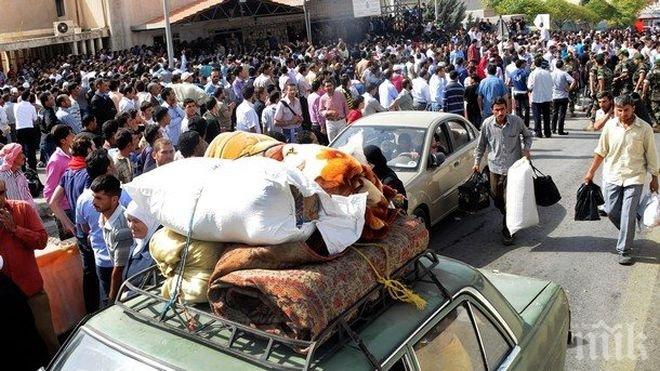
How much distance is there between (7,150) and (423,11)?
4195cm

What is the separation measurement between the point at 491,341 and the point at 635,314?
10.2 ft

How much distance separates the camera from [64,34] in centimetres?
3234

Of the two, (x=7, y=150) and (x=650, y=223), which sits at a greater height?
(x=7, y=150)

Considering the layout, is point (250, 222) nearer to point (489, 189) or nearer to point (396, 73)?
point (489, 189)

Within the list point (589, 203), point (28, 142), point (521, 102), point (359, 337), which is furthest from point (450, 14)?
point (359, 337)

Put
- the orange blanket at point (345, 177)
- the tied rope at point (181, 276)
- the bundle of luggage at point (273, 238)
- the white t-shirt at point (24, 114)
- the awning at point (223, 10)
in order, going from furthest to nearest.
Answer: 1. the awning at point (223, 10)
2. the white t-shirt at point (24, 114)
3. the orange blanket at point (345, 177)
4. the tied rope at point (181, 276)
5. the bundle of luggage at point (273, 238)

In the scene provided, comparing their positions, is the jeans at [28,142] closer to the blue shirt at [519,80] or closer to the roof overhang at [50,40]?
the blue shirt at [519,80]

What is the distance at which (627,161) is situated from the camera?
22.5 feet

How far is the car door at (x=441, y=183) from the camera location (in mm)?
7945

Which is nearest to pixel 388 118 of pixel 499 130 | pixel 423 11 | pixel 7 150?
pixel 499 130

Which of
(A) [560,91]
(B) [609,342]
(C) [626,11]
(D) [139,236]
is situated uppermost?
(C) [626,11]

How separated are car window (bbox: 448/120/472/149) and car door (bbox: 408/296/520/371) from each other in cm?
540

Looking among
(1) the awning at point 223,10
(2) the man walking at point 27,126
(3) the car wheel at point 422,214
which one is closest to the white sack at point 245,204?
(3) the car wheel at point 422,214

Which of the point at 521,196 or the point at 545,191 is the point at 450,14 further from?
the point at 521,196
